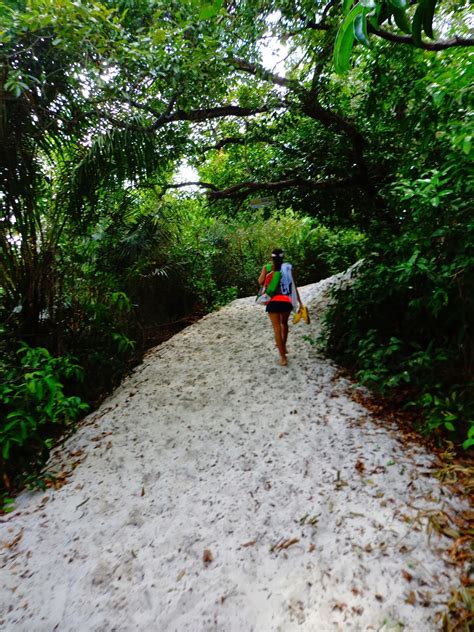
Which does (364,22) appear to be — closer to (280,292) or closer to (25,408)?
(25,408)

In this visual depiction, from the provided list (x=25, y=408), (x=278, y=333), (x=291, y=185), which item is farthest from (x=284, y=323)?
(x=25, y=408)

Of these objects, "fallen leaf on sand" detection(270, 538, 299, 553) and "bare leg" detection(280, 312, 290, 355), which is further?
"bare leg" detection(280, 312, 290, 355)

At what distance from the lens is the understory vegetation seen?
121 inches

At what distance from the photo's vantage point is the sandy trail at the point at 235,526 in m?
1.90

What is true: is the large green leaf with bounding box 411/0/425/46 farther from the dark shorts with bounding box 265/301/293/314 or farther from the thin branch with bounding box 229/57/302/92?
the thin branch with bounding box 229/57/302/92

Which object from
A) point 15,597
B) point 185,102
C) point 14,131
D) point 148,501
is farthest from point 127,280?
point 15,597

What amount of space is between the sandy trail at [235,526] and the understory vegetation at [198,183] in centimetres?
54

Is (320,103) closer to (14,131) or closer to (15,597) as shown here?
(14,131)

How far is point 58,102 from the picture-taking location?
3.96m

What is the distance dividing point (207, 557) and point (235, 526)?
0.28 metres

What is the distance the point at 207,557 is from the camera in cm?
225

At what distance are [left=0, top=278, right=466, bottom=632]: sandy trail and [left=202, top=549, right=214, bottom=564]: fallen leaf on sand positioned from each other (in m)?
0.02

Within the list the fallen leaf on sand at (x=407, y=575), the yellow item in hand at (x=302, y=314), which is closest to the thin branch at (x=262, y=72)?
the yellow item in hand at (x=302, y=314)

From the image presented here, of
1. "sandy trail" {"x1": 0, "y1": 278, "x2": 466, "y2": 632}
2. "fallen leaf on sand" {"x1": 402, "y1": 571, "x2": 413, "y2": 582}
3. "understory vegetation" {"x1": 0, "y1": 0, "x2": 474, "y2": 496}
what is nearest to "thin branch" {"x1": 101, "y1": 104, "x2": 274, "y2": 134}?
"understory vegetation" {"x1": 0, "y1": 0, "x2": 474, "y2": 496}
